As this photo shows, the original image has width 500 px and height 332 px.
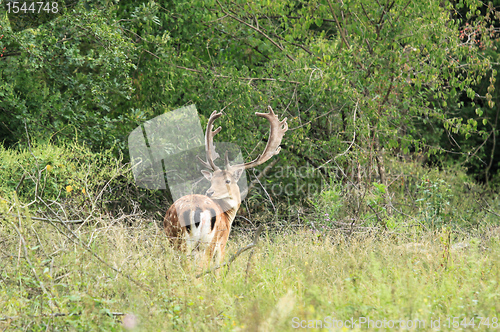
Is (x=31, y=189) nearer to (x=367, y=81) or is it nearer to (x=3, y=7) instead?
(x=3, y=7)

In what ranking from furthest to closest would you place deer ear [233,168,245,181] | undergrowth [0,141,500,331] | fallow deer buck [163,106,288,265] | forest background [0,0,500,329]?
1. forest background [0,0,500,329]
2. deer ear [233,168,245,181]
3. fallow deer buck [163,106,288,265]
4. undergrowth [0,141,500,331]

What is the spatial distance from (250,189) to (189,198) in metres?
3.88

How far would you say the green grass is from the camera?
11.1 ft

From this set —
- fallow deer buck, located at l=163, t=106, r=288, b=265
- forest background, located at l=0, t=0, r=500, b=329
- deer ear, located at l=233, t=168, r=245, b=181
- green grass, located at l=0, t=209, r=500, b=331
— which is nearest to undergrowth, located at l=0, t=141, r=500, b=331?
green grass, located at l=0, t=209, r=500, b=331

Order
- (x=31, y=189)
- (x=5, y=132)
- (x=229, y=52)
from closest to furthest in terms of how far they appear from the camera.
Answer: (x=31, y=189) → (x=5, y=132) → (x=229, y=52)

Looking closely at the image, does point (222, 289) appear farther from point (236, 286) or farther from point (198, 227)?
point (198, 227)

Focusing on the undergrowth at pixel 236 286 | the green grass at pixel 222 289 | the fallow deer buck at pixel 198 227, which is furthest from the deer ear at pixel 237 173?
the green grass at pixel 222 289

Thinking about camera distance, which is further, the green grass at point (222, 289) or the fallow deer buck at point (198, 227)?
the fallow deer buck at point (198, 227)

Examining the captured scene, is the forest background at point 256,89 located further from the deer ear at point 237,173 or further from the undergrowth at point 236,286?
the undergrowth at point 236,286

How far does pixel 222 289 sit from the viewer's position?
3.99 m

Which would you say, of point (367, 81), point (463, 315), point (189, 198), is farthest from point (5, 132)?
point (463, 315)

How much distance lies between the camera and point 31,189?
6.80m

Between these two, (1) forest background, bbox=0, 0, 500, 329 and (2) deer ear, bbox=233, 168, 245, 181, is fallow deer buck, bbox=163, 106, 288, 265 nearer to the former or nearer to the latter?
(2) deer ear, bbox=233, 168, 245, 181

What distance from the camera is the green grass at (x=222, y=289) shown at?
3389 mm
